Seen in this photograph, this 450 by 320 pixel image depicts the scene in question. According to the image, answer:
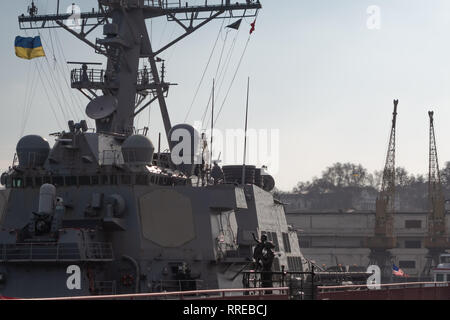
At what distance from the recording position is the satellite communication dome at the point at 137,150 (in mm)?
24797

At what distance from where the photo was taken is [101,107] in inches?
1109

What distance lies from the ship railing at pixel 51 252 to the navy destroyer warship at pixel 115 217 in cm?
3

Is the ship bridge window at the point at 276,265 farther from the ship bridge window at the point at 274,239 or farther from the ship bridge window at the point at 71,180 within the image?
the ship bridge window at the point at 71,180

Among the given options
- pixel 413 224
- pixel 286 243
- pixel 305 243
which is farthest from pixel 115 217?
pixel 413 224

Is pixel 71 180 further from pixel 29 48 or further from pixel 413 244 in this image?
pixel 413 244

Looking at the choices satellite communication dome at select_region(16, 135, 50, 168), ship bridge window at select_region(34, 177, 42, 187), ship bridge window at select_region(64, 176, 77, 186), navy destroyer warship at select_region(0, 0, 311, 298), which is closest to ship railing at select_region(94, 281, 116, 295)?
navy destroyer warship at select_region(0, 0, 311, 298)

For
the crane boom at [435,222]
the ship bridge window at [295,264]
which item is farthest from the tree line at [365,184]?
the ship bridge window at [295,264]

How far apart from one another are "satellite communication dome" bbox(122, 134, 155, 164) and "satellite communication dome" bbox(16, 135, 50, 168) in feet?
9.80

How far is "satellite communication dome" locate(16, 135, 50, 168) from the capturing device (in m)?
26.0

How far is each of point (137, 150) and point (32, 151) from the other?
369 cm

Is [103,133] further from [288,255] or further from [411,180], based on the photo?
[411,180]

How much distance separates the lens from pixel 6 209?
84.1ft
